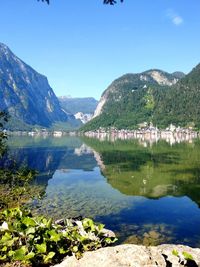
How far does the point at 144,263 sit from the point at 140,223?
3945cm

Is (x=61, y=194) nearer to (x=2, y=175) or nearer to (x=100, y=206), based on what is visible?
(x=100, y=206)

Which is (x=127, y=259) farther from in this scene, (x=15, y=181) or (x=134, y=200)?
(x=134, y=200)

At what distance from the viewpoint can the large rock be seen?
9797 mm

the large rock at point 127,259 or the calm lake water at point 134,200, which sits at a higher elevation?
the large rock at point 127,259

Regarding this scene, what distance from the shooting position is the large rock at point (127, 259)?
386 inches

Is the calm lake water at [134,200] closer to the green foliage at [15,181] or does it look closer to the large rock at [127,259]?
the green foliage at [15,181]

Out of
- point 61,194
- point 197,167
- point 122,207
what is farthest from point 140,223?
point 197,167

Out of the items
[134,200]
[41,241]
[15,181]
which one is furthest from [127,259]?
[134,200]

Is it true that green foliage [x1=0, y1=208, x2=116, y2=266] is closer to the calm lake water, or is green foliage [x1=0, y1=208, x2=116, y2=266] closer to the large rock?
the large rock

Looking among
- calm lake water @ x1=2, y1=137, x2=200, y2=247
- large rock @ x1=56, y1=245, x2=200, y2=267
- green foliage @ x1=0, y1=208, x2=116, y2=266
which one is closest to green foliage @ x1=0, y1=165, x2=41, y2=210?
green foliage @ x1=0, y1=208, x2=116, y2=266

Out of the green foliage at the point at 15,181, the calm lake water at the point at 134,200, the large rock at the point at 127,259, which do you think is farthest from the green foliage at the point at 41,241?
the calm lake water at the point at 134,200

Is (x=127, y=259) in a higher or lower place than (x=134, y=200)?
higher

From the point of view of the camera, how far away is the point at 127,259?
988cm

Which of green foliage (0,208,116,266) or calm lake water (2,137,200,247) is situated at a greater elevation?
green foliage (0,208,116,266)
